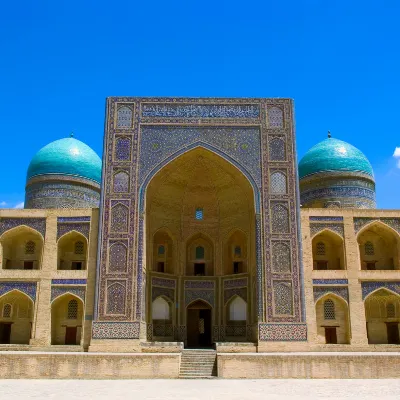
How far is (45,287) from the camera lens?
14.0 meters

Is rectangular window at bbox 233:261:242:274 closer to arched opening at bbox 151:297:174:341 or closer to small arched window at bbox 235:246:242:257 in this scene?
small arched window at bbox 235:246:242:257

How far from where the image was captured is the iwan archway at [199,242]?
15.3 metres

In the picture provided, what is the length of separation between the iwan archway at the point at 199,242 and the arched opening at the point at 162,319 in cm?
13

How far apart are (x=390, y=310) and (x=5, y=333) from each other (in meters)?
11.0

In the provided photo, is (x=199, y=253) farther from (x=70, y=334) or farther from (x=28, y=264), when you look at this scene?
(x=28, y=264)

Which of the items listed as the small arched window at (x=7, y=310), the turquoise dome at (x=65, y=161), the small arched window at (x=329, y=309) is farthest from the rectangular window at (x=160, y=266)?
the small arched window at (x=329, y=309)

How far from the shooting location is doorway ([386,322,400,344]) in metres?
14.6

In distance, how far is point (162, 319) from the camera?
15516 millimetres
